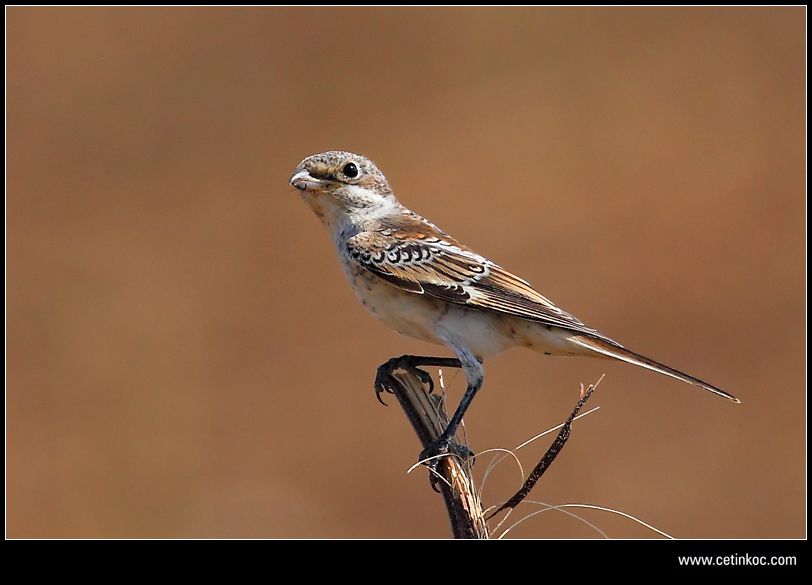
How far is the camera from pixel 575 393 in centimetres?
1142

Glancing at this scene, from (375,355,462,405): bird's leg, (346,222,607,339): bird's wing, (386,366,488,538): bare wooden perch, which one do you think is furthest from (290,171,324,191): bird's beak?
(386,366,488,538): bare wooden perch

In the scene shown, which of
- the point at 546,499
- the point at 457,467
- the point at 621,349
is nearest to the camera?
the point at 457,467

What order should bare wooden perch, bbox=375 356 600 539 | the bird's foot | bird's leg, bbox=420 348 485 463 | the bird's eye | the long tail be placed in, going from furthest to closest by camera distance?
1. the bird's eye
2. the bird's foot
3. the long tail
4. bird's leg, bbox=420 348 485 463
5. bare wooden perch, bbox=375 356 600 539

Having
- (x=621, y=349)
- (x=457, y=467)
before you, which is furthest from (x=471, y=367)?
(x=457, y=467)

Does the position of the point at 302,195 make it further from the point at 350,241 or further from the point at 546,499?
the point at 546,499

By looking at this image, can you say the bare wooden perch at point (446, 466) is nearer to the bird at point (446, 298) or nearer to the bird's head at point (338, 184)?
the bird at point (446, 298)

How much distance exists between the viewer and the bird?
562 cm

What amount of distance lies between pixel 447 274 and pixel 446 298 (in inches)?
8.8

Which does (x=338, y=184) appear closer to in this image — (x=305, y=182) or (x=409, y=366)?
(x=305, y=182)

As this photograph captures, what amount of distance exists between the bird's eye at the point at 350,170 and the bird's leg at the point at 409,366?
1244mm

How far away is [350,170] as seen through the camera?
20.3ft

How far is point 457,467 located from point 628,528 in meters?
6.89

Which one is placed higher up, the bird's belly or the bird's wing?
the bird's wing

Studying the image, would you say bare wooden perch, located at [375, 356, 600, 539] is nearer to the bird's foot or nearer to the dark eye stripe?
the bird's foot
